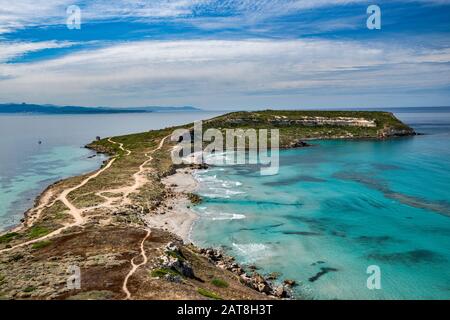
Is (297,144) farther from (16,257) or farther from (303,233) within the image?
(16,257)

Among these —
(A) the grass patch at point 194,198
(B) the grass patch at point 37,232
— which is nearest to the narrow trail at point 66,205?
(B) the grass patch at point 37,232

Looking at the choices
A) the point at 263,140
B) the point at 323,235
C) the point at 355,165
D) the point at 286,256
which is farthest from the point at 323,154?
the point at 286,256

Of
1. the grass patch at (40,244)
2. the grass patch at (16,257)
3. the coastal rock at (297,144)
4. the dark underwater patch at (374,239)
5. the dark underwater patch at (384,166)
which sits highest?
the coastal rock at (297,144)

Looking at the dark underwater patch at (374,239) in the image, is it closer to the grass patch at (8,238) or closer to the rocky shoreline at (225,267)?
the rocky shoreline at (225,267)

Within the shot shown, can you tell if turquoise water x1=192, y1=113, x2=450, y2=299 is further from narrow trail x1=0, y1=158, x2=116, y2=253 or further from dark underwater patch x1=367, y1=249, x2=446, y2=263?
narrow trail x1=0, y1=158, x2=116, y2=253

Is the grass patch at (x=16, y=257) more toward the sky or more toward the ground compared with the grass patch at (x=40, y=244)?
more toward the ground

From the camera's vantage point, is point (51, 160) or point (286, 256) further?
point (51, 160)

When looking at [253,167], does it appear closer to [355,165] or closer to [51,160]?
[355,165]
